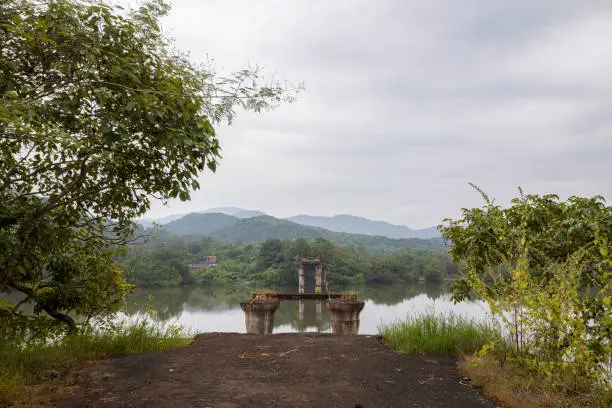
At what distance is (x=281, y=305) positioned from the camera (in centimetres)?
4034

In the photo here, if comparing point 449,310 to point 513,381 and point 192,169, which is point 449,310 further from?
point 192,169

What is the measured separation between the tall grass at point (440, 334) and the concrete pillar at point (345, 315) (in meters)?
2.17

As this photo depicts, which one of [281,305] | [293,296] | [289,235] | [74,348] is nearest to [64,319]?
[74,348]

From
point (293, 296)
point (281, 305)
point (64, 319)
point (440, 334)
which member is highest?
point (64, 319)

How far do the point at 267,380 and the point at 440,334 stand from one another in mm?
2484

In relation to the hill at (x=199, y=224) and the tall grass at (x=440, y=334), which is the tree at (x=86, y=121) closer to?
the tall grass at (x=440, y=334)

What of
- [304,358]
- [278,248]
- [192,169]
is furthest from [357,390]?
[278,248]

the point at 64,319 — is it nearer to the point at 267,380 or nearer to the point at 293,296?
the point at 267,380

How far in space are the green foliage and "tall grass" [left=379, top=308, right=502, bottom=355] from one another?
495 mm

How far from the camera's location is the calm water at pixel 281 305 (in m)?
29.7

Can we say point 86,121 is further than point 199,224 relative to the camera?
No

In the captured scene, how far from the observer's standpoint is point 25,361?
4203mm

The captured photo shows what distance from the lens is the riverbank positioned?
11.5 ft

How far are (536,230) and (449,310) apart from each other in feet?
5.91
